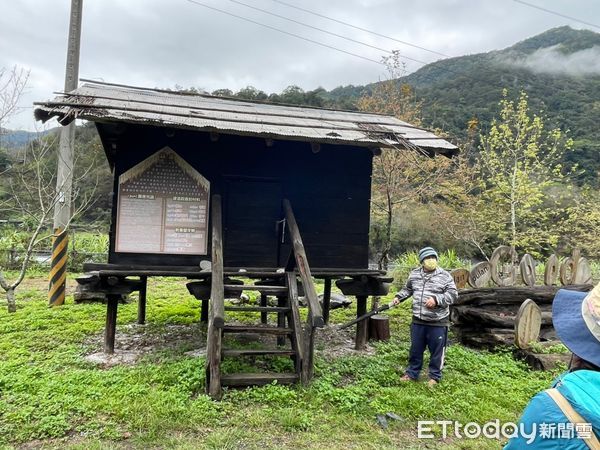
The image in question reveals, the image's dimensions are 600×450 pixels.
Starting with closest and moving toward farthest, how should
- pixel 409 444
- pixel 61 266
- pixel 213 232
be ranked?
pixel 409 444, pixel 213 232, pixel 61 266

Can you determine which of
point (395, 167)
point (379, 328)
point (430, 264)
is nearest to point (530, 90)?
point (395, 167)

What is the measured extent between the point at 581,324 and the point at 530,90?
3941cm

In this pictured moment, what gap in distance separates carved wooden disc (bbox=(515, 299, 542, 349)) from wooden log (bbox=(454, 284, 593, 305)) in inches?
40.3

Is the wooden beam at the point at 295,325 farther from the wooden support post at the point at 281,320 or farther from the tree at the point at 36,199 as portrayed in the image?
the tree at the point at 36,199

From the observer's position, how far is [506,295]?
7633 millimetres

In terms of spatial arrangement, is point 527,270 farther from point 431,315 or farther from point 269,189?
point 269,189

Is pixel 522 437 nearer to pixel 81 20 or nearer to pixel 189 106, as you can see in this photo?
pixel 189 106

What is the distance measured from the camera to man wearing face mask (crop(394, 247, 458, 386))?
5.46 meters

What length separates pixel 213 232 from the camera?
600cm

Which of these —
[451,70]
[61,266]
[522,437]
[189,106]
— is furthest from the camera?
[451,70]

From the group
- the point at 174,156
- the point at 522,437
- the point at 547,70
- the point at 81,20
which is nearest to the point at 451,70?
the point at 547,70

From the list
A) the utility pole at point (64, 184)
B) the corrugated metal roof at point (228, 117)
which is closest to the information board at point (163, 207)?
the corrugated metal roof at point (228, 117)

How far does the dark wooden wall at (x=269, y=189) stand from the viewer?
636 cm

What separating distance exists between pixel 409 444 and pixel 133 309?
7719mm
